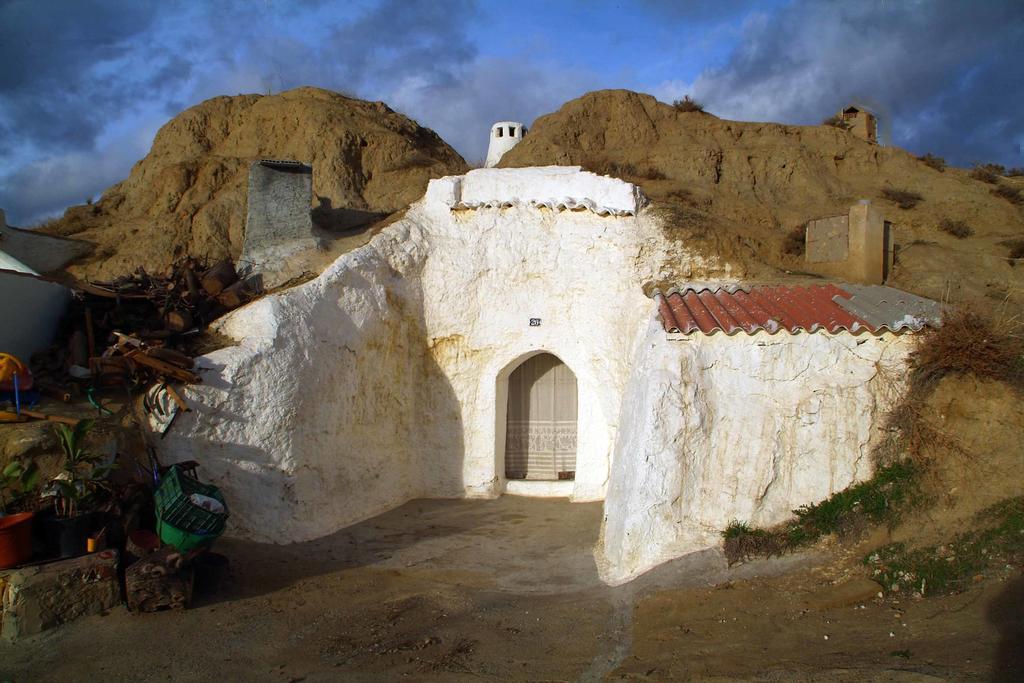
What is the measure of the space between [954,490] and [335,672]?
19.4 ft

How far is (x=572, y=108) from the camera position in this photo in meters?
20.7

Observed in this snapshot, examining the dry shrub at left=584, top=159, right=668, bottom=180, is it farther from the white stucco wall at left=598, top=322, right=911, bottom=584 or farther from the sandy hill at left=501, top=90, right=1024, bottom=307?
the white stucco wall at left=598, top=322, right=911, bottom=584

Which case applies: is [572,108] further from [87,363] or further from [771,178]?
[87,363]

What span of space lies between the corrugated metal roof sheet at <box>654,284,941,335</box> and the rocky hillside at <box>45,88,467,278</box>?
7644mm

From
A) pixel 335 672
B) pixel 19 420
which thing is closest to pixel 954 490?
pixel 335 672

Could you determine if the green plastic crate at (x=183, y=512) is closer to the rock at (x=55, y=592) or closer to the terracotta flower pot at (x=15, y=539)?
the rock at (x=55, y=592)

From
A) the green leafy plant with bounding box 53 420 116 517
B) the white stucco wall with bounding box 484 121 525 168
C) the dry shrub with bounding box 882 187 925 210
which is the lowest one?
the green leafy plant with bounding box 53 420 116 517

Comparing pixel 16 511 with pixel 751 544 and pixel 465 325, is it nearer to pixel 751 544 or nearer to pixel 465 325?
pixel 465 325

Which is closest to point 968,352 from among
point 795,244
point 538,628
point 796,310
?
point 796,310

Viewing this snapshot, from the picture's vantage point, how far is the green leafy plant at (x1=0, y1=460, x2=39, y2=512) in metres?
6.48

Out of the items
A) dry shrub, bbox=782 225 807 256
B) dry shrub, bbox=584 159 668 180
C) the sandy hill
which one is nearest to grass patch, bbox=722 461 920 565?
dry shrub, bbox=782 225 807 256

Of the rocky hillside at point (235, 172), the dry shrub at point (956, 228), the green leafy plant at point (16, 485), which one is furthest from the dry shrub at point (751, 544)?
the dry shrub at point (956, 228)

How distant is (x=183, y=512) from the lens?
6547mm

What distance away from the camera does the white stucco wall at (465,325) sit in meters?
9.62
